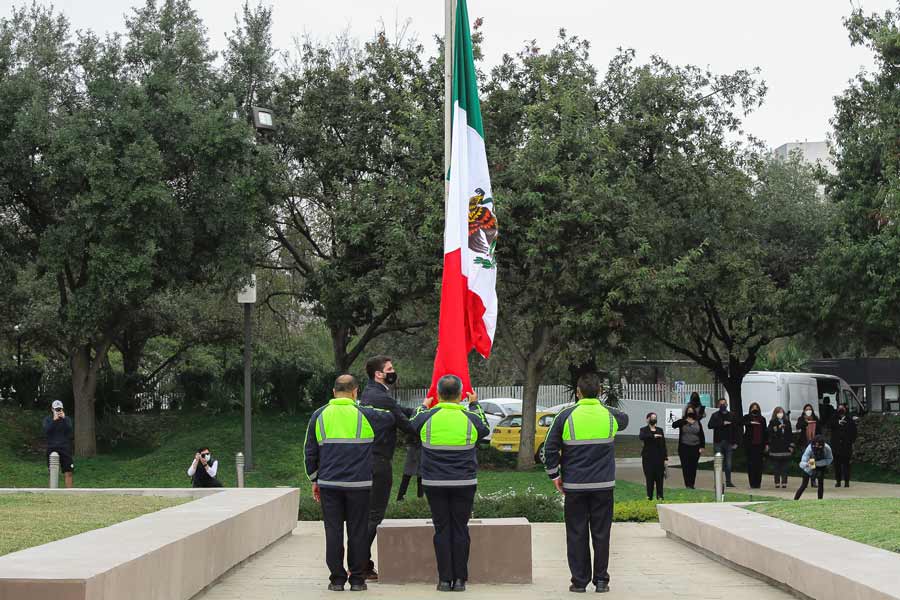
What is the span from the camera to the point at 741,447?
3562 cm

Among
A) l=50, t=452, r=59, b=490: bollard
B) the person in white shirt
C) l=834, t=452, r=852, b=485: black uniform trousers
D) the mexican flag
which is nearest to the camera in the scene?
the mexican flag

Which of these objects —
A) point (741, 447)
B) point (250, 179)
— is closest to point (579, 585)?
point (250, 179)

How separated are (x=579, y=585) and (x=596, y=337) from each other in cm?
1845

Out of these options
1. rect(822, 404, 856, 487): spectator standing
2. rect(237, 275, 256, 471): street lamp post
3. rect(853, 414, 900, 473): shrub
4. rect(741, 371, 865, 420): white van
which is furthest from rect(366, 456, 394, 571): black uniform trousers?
rect(741, 371, 865, 420): white van

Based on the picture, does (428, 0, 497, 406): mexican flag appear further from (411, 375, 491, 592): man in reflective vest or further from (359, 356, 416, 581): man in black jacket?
(411, 375, 491, 592): man in reflective vest

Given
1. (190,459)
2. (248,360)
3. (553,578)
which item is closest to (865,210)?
(248,360)

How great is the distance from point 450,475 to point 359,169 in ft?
71.5

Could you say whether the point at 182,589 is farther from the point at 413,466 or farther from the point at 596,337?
the point at 596,337

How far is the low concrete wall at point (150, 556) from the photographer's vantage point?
23.4 feet

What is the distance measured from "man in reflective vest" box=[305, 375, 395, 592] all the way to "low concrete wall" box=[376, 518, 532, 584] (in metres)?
0.45

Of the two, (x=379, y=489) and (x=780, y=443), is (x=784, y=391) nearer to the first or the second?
(x=780, y=443)

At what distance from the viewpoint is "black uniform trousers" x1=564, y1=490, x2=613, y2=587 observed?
33.8 ft

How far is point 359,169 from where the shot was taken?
3133cm

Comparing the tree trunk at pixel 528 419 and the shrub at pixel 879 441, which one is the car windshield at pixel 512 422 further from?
the shrub at pixel 879 441
